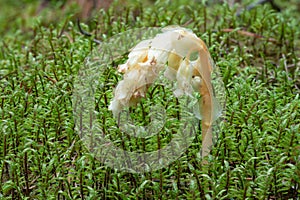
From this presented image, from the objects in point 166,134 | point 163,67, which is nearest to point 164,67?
point 163,67

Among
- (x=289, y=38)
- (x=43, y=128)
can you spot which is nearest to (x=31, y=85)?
(x=43, y=128)

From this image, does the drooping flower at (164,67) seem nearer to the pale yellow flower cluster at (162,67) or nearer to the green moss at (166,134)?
the pale yellow flower cluster at (162,67)

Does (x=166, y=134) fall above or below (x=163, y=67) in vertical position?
below

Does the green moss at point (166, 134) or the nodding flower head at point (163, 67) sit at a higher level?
the nodding flower head at point (163, 67)

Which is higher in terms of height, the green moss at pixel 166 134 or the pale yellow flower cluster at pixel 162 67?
the pale yellow flower cluster at pixel 162 67

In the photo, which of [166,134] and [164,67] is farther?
[166,134]

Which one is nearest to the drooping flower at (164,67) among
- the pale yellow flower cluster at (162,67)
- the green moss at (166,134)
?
the pale yellow flower cluster at (162,67)

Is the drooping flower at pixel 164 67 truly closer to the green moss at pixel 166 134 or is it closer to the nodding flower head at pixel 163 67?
the nodding flower head at pixel 163 67

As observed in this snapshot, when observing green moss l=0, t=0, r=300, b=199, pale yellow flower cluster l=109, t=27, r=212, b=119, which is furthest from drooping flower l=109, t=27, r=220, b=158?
green moss l=0, t=0, r=300, b=199

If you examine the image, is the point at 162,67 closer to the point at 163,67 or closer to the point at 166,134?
the point at 163,67
